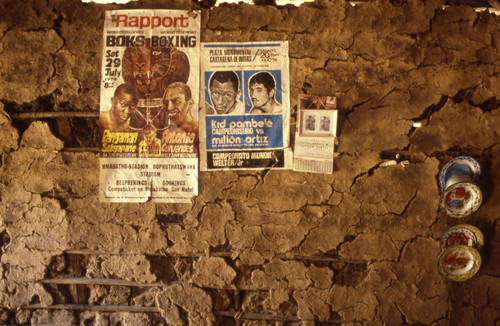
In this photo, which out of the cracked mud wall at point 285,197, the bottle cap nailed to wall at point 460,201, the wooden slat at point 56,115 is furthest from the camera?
the wooden slat at point 56,115

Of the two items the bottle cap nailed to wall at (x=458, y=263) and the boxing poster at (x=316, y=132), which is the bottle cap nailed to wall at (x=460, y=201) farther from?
the boxing poster at (x=316, y=132)

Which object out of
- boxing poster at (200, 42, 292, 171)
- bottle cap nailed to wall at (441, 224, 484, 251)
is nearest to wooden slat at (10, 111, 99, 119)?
boxing poster at (200, 42, 292, 171)

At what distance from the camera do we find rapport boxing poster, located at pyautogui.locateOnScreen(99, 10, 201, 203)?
2.19 m

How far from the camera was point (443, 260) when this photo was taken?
2.07 m

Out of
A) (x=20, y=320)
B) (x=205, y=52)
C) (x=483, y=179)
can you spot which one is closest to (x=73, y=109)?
(x=205, y=52)

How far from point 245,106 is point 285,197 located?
2.27ft

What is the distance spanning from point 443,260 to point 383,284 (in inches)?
16.5

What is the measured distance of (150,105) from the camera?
2205 mm

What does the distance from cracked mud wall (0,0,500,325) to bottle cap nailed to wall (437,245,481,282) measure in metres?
0.07

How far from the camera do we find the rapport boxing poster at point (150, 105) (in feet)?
7.17

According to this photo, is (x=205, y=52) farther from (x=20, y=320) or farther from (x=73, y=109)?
(x=20, y=320)

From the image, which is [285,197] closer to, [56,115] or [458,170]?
[458,170]

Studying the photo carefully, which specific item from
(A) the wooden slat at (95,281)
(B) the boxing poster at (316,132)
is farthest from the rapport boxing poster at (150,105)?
(B) the boxing poster at (316,132)

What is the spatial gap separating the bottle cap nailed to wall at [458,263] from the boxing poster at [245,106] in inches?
46.9
